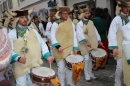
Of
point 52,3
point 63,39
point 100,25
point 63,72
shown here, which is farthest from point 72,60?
point 52,3

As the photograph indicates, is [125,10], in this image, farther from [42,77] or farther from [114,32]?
[42,77]

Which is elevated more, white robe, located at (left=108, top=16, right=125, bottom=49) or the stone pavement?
white robe, located at (left=108, top=16, right=125, bottom=49)

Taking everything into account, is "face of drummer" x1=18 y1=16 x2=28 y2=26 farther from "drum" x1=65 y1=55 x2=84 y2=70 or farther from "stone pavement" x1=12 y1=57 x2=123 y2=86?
"stone pavement" x1=12 y1=57 x2=123 y2=86

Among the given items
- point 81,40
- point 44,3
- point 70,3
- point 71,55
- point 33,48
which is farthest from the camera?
point 44,3

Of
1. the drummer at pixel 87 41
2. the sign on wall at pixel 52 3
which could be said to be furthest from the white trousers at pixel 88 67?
the sign on wall at pixel 52 3

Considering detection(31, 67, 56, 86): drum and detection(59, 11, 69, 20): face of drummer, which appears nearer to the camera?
detection(31, 67, 56, 86): drum

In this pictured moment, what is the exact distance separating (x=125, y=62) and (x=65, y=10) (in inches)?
77.0

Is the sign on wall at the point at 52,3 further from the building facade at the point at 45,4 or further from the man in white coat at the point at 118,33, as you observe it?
the man in white coat at the point at 118,33

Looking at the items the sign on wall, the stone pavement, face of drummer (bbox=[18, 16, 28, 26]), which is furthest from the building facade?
face of drummer (bbox=[18, 16, 28, 26])

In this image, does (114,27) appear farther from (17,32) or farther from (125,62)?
(17,32)

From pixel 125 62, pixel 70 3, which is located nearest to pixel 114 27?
pixel 125 62

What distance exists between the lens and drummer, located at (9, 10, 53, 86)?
4.46m

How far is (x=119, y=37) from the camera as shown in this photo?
502cm

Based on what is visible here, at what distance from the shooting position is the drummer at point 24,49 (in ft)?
14.6
